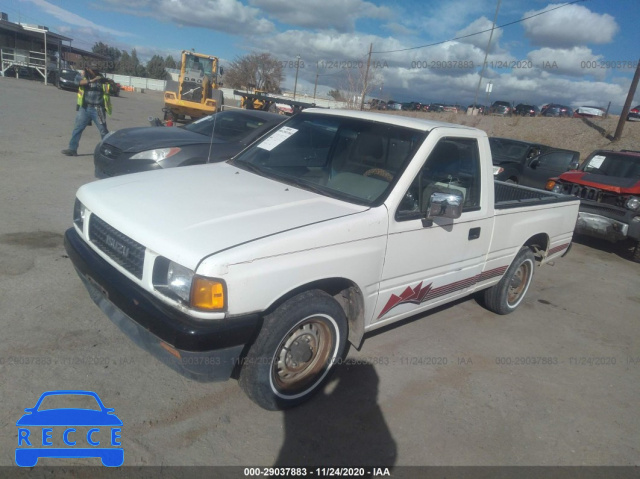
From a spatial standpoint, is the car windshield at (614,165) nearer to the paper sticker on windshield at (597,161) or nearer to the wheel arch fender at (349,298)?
the paper sticker on windshield at (597,161)

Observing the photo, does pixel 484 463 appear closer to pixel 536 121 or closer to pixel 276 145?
pixel 276 145

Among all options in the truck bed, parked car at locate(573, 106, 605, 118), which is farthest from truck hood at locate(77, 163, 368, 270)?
parked car at locate(573, 106, 605, 118)

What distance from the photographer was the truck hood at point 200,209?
8.27 ft

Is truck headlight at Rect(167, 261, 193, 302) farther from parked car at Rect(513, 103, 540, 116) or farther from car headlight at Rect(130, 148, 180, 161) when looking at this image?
parked car at Rect(513, 103, 540, 116)

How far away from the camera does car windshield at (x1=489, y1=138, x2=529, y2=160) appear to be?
40.3ft

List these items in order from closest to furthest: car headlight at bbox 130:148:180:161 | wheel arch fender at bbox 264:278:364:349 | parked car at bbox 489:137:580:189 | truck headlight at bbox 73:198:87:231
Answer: wheel arch fender at bbox 264:278:364:349, truck headlight at bbox 73:198:87:231, car headlight at bbox 130:148:180:161, parked car at bbox 489:137:580:189

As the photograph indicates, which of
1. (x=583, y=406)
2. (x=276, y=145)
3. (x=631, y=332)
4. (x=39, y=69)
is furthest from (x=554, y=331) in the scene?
(x=39, y=69)

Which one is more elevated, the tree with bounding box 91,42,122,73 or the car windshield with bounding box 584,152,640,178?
the tree with bounding box 91,42,122,73

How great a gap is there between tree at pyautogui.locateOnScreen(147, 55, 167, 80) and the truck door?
289 ft

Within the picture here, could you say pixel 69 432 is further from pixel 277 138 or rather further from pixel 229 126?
pixel 229 126

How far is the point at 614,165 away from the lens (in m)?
9.29

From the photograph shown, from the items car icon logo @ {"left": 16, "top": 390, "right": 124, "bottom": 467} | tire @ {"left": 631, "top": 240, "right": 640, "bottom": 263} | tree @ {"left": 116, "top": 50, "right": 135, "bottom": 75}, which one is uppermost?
tree @ {"left": 116, "top": 50, "right": 135, "bottom": 75}

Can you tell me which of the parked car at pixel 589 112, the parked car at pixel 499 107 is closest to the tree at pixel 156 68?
the parked car at pixel 499 107

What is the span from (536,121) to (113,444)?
105 ft
